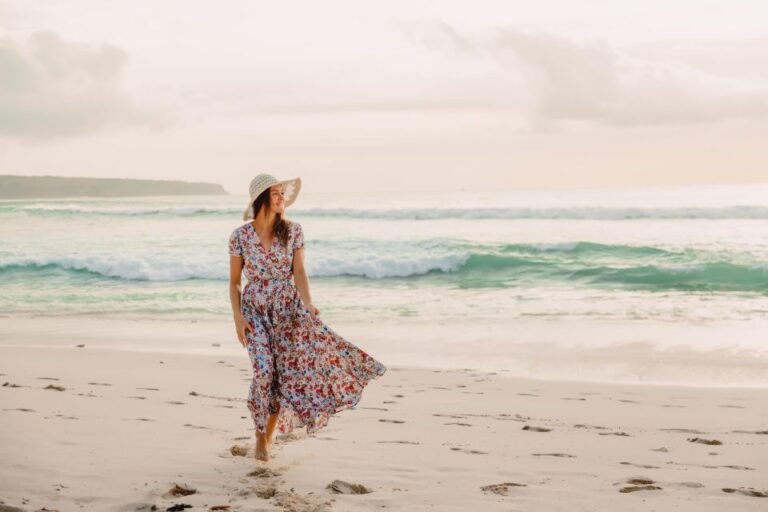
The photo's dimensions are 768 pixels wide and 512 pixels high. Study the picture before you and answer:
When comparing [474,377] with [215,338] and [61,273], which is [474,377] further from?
[61,273]

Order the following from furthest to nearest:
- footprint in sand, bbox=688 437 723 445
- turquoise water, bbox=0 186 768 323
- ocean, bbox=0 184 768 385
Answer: turquoise water, bbox=0 186 768 323 < ocean, bbox=0 184 768 385 < footprint in sand, bbox=688 437 723 445

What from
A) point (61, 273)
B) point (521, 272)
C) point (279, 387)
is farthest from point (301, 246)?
point (61, 273)

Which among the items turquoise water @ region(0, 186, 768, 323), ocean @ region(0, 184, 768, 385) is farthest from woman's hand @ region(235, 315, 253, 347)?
turquoise water @ region(0, 186, 768, 323)

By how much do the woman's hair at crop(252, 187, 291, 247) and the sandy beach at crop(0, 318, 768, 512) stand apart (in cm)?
127

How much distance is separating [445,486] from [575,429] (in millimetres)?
1768

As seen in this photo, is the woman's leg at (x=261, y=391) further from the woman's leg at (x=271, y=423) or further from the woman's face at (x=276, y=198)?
the woman's face at (x=276, y=198)

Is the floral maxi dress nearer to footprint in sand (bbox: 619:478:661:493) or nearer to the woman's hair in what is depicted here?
the woman's hair

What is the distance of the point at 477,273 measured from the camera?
859 inches

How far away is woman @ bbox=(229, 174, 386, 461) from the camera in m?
4.74

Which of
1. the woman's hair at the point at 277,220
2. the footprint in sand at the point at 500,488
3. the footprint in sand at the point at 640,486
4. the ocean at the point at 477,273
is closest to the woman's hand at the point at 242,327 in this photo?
the woman's hair at the point at 277,220

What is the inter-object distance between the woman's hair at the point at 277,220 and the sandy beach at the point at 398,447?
1271 mm

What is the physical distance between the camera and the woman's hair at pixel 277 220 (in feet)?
15.5

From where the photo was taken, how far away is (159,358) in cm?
903

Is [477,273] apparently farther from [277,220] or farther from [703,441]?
[277,220]
